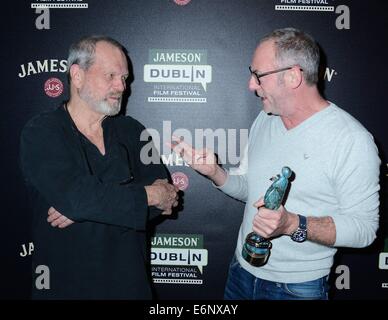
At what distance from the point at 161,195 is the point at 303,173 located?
0.67m

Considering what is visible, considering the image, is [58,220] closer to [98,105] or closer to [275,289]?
[98,105]

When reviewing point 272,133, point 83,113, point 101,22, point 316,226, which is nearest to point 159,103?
point 101,22

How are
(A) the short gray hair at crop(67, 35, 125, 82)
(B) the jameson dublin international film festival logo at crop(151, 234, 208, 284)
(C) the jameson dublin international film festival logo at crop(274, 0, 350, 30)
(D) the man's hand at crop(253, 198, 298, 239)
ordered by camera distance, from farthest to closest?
(B) the jameson dublin international film festival logo at crop(151, 234, 208, 284)
(C) the jameson dublin international film festival logo at crop(274, 0, 350, 30)
(A) the short gray hair at crop(67, 35, 125, 82)
(D) the man's hand at crop(253, 198, 298, 239)

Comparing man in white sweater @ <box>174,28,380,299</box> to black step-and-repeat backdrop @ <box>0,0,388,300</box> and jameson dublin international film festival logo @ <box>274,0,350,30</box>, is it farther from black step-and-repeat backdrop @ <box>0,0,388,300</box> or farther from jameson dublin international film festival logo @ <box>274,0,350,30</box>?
jameson dublin international film festival logo @ <box>274,0,350,30</box>

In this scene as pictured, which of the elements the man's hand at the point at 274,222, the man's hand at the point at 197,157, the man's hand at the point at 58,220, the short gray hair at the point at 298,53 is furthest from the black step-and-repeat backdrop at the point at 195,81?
the man's hand at the point at 274,222

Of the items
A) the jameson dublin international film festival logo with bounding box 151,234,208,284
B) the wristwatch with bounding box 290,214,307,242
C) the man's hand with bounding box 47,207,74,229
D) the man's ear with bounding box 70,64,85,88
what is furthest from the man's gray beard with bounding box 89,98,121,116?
the jameson dublin international film festival logo with bounding box 151,234,208,284

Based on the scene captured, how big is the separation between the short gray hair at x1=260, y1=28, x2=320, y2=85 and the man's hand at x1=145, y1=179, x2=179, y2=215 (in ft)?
2.65

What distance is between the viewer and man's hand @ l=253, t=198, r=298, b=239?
140cm

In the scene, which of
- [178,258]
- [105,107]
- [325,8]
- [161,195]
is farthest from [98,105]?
[325,8]

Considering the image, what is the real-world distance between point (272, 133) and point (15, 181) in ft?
6.38

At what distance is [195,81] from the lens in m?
2.63

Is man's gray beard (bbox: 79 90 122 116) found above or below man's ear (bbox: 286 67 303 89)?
below

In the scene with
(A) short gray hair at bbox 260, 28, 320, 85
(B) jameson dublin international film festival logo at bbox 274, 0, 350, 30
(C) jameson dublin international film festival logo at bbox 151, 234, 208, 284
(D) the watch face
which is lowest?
(C) jameson dublin international film festival logo at bbox 151, 234, 208, 284
